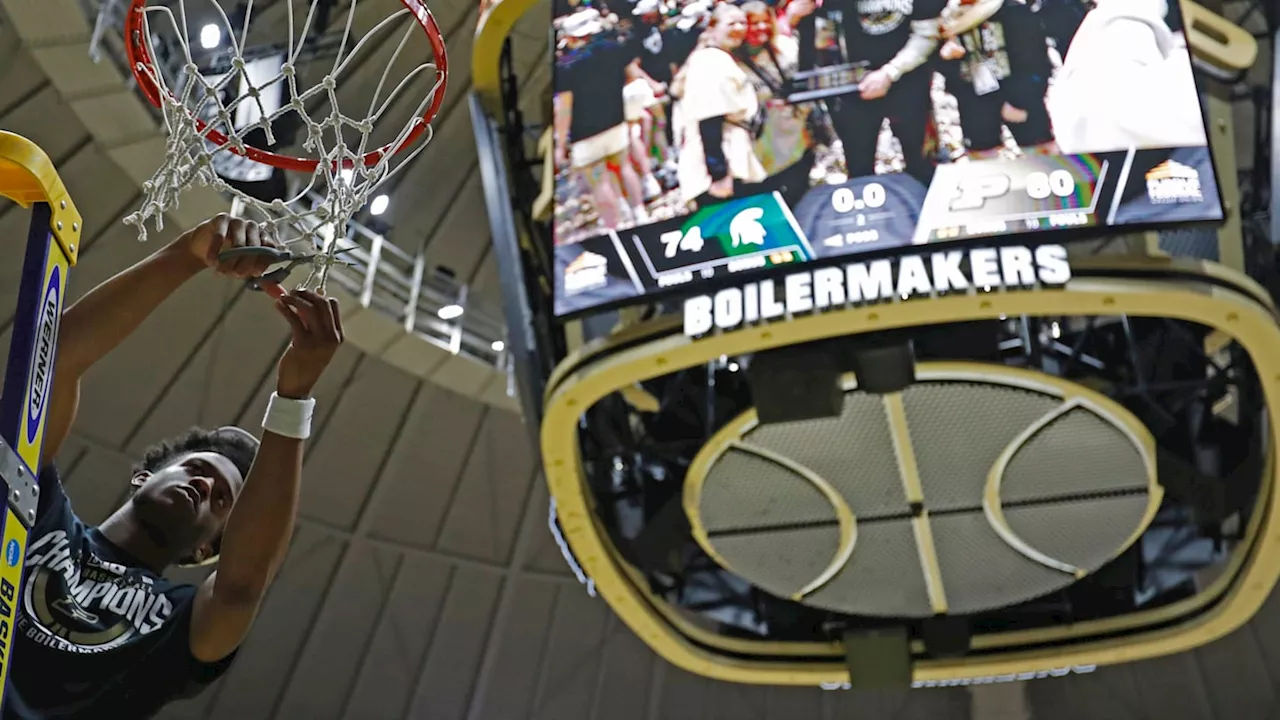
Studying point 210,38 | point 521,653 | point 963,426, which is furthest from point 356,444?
point 963,426

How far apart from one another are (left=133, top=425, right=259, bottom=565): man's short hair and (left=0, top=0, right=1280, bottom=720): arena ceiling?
10.3 meters

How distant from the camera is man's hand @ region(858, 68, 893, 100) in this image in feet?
24.1

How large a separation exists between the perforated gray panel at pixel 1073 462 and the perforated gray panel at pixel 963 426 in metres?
0.18

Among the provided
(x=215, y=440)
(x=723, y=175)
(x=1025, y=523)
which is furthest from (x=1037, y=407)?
(x=215, y=440)

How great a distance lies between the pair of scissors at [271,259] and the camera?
11.1 feet

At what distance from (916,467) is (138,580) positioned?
18.4 ft

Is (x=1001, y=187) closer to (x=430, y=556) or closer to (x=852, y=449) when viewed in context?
(x=852, y=449)

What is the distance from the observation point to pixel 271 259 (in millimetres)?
3471

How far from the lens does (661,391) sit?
896 centimetres

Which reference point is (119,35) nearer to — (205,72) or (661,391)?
(205,72)

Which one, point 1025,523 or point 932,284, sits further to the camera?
point 1025,523

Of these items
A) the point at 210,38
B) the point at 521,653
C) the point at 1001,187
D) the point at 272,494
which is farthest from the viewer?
the point at 521,653

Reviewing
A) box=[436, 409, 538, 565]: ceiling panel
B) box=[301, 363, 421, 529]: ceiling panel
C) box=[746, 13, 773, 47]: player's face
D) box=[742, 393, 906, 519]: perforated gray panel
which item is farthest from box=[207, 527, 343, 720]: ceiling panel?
box=[746, 13, 773, 47]: player's face

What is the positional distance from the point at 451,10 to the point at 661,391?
7946 mm
